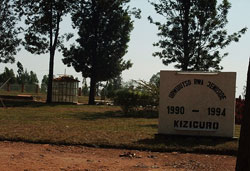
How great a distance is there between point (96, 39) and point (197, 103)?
27.6 metres

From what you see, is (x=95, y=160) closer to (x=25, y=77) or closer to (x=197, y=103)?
(x=197, y=103)

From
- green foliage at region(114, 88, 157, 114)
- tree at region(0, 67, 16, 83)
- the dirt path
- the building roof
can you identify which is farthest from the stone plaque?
tree at region(0, 67, 16, 83)

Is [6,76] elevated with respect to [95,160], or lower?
elevated

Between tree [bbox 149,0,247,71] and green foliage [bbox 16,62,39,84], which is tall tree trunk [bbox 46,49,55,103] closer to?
tree [bbox 149,0,247,71]

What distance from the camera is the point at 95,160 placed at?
7.39 m

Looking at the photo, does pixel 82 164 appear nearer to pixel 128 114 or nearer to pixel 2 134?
pixel 2 134

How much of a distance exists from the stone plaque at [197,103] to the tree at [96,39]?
2596 centimetres

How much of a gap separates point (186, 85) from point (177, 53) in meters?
18.9

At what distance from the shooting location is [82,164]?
6.93 meters

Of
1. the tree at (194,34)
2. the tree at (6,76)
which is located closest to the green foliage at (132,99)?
the tree at (194,34)

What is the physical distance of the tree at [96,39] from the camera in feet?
121

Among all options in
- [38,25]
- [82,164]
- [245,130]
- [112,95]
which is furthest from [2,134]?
[38,25]

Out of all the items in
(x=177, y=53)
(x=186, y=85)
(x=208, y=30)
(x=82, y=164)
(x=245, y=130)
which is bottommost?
(x=82, y=164)

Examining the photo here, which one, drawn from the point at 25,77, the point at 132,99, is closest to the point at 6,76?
the point at 25,77
